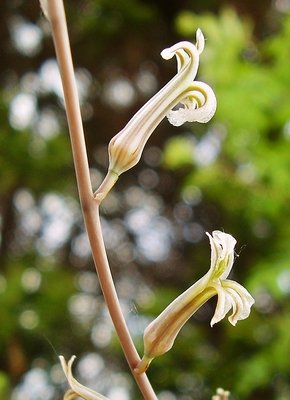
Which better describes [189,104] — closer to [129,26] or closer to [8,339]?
[8,339]

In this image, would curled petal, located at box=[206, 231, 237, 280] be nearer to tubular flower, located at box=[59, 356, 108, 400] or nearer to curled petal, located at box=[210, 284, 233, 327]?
curled petal, located at box=[210, 284, 233, 327]

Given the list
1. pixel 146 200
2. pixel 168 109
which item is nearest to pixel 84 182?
pixel 168 109

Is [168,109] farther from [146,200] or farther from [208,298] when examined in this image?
[146,200]

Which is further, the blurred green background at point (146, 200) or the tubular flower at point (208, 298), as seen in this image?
the blurred green background at point (146, 200)

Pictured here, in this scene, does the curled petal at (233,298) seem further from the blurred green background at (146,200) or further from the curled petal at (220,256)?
the blurred green background at (146,200)

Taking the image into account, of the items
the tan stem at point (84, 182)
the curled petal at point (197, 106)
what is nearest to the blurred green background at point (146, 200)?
the curled petal at point (197, 106)

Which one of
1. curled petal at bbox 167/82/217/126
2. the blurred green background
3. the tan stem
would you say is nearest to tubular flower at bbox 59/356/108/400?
the tan stem

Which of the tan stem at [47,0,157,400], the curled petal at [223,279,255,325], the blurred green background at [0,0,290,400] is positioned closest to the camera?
the tan stem at [47,0,157,400]
